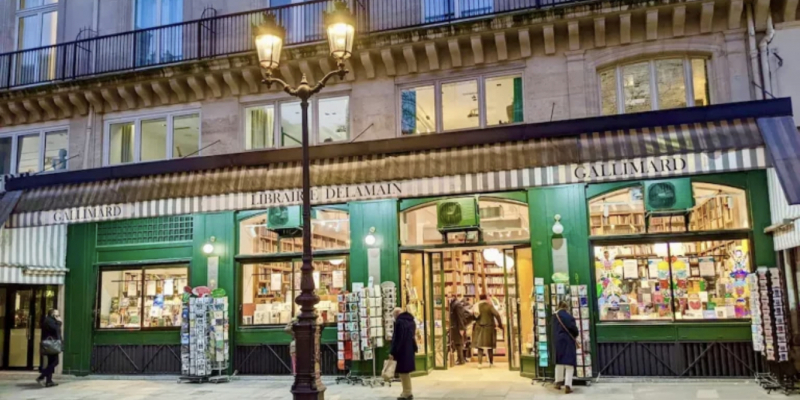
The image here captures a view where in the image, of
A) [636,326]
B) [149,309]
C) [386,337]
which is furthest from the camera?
[149,309]

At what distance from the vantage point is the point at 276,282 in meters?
15.6

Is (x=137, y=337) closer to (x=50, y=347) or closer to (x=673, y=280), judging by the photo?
(x=50, y=347)

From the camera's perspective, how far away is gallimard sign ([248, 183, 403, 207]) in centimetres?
1313

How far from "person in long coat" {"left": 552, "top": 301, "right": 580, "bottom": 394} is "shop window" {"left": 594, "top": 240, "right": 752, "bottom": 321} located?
1459mm

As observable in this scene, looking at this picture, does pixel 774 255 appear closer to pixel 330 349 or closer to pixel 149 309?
pixel 330 349

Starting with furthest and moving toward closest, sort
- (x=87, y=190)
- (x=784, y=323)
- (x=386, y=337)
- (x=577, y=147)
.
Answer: (x=87, y=190)
(x=386, y=337)
(x=577, y=147)
(x=784, y=323)

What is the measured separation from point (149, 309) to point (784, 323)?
13.4 meters

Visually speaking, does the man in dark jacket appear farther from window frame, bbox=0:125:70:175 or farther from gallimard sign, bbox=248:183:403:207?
window frame, bbox=0:125:70:175

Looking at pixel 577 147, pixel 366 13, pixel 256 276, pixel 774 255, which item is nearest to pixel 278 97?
pixel 366 13

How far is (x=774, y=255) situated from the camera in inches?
488

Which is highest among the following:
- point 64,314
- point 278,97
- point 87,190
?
point 278,97

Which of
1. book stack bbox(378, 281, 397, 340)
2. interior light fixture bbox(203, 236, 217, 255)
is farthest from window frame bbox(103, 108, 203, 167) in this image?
book stack bbox(378, 281, 397, 340)

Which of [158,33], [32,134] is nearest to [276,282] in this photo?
[158,33]

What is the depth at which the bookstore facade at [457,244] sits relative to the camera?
1248 centimetres
